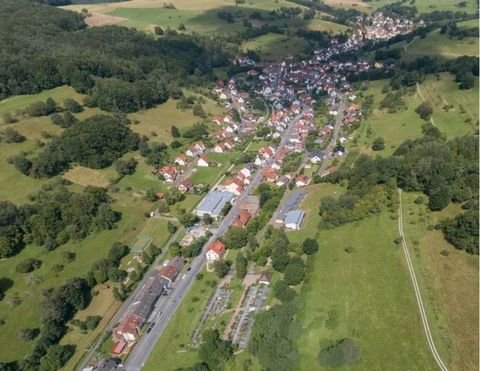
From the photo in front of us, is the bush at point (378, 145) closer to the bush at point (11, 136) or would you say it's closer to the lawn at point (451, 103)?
the lawn at point (451, 103)

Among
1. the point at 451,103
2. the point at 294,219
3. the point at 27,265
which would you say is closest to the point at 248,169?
the point at 294,219

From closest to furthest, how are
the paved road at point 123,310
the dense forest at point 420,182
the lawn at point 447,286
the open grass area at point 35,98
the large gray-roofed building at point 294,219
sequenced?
the lawn at point 447,286 < the paved road at point 123,310 < the dense forest at point 420,182 < the large gray-roofed building at point 294,219 < the open grass area at point 35,98

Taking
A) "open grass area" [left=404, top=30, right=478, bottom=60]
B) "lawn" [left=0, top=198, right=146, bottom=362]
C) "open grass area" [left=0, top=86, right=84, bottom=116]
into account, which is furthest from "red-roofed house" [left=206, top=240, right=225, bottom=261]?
"open grass area" [left=404, top=30, right=478, bottom=60]

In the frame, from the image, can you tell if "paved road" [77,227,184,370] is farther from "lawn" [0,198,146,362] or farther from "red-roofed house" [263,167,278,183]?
"red-roofed house" [263,167,278,183]

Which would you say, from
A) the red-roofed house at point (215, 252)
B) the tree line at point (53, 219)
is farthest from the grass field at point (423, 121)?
the tree line at point (53, 219)

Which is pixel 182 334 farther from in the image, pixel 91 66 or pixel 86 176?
pixel 91 66

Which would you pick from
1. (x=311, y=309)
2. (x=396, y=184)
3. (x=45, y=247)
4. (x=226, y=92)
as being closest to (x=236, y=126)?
(x=226, y=92)
